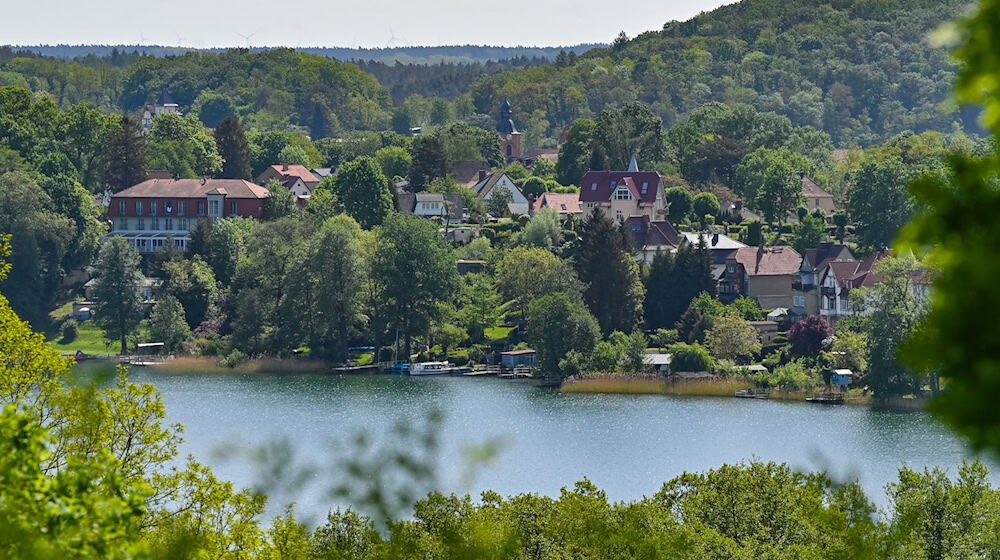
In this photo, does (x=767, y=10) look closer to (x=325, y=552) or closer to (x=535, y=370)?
(x=535, y=370)

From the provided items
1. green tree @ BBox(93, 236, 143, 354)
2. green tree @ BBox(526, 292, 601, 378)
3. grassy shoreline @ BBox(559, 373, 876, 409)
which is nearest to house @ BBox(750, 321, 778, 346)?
grassy shoreline @ BBox(559, 373, 876, 409)

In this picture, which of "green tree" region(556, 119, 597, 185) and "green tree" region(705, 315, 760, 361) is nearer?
"green tree" region(705, 315, 760, 361)

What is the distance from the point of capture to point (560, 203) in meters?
85.8

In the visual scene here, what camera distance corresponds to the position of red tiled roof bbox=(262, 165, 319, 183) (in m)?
99.0

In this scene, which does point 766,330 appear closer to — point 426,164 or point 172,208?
point 426,164

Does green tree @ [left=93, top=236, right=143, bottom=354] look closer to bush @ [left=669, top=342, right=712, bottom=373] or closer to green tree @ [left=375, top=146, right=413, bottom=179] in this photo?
bush @ [left=669, top=342, right=712, bottom=373]

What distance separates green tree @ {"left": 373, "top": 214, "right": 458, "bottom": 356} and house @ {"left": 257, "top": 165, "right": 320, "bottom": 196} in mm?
26957

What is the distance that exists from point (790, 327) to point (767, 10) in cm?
11868

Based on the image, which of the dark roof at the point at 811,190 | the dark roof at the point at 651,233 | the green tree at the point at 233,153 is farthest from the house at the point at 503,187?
the dark roof at the point at 811,190

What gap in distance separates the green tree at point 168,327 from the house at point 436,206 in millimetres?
17439

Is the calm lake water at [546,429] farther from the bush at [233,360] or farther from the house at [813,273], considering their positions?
the house at [813,273]

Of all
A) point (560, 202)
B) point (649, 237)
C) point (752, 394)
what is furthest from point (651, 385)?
point (560, 202)

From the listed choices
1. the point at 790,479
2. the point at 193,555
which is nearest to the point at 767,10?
the point at 790,479

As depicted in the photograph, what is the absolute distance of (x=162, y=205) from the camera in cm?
8300
